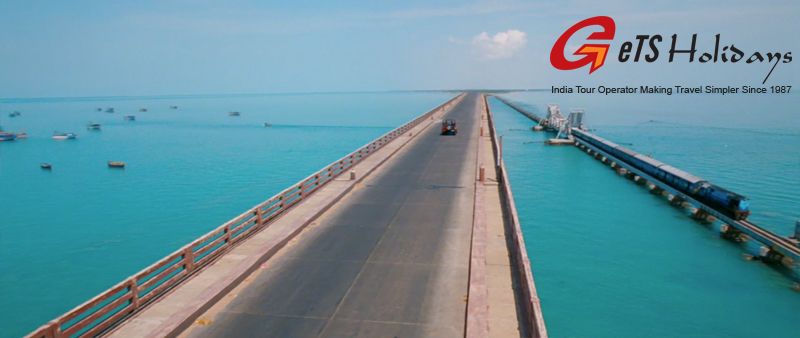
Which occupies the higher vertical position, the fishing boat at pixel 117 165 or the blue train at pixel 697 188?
the blue train at pixel 697 188

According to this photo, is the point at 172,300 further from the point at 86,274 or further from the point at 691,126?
the point at 691,126

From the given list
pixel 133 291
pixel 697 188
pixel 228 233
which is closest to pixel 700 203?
pixel 697 188

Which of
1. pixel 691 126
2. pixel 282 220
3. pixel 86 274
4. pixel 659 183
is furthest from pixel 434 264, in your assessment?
pixel 691 126

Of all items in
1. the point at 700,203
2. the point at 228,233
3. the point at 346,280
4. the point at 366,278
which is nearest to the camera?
the point at 346,280

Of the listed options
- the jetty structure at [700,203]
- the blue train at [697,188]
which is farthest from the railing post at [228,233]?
the blue train at [697,188]

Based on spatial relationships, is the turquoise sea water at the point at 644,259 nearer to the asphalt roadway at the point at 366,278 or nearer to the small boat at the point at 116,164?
the asphalt roadway at the point at 366,278

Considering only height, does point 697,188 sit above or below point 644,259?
above

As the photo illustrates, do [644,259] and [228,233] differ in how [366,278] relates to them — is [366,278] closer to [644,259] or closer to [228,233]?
[228,233]

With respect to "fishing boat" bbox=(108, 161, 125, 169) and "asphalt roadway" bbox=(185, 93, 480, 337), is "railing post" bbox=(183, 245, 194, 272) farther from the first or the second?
"fishing boat" bbox=(108, 161, 125, 169)
